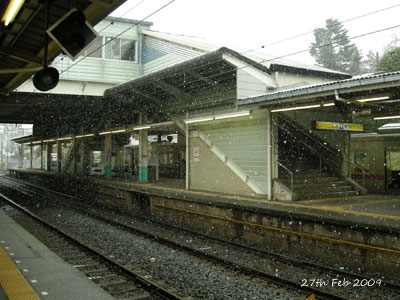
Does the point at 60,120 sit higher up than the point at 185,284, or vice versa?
the point at 60,120

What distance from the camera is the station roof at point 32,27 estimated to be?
5348 millimetres

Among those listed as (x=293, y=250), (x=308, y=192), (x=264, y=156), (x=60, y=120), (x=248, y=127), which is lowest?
(x=293, y=250)

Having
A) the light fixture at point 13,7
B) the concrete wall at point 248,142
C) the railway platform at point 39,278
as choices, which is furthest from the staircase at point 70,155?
the light fixture at point 13,7

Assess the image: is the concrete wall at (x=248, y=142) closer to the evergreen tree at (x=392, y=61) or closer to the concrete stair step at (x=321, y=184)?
the concrete stair step at (x=321, y=184)

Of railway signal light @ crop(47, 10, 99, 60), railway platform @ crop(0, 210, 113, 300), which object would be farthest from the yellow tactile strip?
railway signal light @ crop(47, 10, 99, 60)

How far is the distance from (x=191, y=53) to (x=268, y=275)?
11.1m

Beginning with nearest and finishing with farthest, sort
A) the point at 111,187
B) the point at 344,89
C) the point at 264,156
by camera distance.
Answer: the point at 344,89
the point at 264,156
the point at 111,187

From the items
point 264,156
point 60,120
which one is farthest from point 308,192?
point 60,120

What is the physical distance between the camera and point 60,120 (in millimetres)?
27766

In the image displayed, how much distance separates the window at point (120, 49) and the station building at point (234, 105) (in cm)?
5

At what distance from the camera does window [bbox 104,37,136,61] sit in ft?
62.3

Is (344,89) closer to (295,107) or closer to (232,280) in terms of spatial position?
(295,107)

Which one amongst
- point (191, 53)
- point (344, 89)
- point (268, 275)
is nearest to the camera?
point (268, 275)

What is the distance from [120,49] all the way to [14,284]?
53.0 ft
